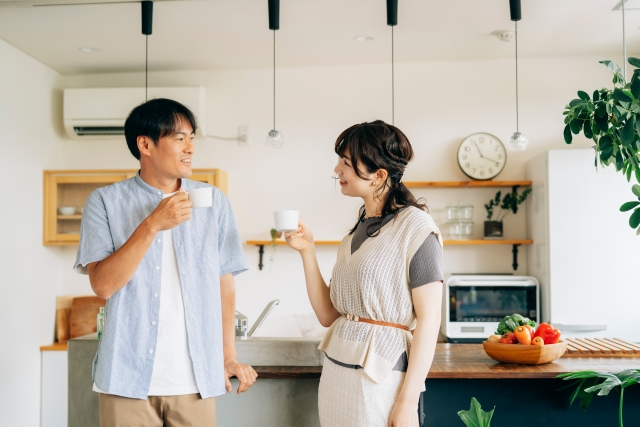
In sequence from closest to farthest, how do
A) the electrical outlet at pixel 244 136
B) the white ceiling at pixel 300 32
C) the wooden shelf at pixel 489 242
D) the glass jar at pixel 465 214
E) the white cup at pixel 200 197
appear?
the white cup at pixel 200 197 → the white ceiling at pixel 300 32 → the wooden shelf at pixel 489 242 → the glass jar at pixel 465 214 → the electrical outlet at pixel 244 136

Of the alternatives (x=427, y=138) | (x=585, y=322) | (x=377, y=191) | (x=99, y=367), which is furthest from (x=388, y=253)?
(x=427, y=138)

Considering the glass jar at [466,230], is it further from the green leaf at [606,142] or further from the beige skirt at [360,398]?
the beige skirt at [360,398]

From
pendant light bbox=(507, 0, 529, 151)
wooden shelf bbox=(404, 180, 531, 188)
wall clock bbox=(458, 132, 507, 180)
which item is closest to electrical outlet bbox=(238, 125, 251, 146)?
wooden shelf bbox=(404, 180, 531, 188)

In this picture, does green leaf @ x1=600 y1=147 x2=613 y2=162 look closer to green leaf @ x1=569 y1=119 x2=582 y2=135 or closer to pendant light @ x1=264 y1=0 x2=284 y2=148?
green leaf @ x1=569 y1=119 x2=582 y2=135

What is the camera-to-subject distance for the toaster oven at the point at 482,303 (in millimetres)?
3746

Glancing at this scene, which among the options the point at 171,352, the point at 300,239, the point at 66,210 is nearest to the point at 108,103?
the point at 66,210

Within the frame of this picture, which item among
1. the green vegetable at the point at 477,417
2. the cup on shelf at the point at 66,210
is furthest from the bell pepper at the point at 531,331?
the cup on shelf at the point at 66,210

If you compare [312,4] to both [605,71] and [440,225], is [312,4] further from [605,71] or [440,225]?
[605,71]

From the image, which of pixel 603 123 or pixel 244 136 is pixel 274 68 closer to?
pixel 244 136

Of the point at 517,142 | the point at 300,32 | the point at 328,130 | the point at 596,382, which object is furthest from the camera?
the point at 328,130

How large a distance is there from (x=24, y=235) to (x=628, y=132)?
3.48 meters

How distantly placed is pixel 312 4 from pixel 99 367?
221cm

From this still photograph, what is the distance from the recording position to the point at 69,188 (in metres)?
4.15

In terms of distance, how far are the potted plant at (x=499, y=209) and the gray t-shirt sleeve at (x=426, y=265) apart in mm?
2581
